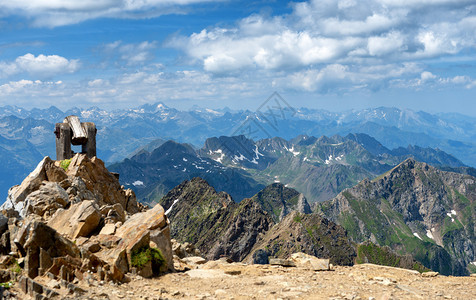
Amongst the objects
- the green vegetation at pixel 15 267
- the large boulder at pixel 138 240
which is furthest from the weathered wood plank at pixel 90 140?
the green vegetation at pixel 15 267

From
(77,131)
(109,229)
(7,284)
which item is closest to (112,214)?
(109,229)

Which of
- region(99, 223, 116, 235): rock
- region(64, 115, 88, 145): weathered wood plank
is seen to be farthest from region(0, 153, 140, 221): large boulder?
region(99, 223, 116, 235): rock

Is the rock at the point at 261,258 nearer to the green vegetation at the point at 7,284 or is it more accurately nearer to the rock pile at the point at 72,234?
the rock pile at the point at 72,234

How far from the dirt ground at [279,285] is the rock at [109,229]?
390 centimetres

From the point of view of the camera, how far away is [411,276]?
22.5 meters

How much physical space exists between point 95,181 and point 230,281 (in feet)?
60.5

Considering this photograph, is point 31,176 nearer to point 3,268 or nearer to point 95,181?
point 95,181

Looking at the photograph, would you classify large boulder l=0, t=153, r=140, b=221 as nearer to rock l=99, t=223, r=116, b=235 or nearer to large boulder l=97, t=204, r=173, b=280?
rock l=99, t=223, r=116, b=235

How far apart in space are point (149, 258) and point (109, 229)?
3772 millimetres

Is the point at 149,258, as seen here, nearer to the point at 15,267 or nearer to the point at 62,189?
the point at 15,267

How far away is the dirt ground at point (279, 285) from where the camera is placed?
16.8 metres

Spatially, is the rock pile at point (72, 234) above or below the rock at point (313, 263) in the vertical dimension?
above

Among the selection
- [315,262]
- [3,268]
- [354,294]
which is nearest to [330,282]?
[354,294]

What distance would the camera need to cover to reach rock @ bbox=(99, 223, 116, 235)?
21422 millimetres
